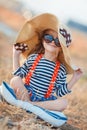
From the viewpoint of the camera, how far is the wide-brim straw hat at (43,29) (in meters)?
7.74

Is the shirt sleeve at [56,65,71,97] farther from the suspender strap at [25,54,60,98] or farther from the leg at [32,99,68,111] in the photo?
the leg at [32,99,68,111]

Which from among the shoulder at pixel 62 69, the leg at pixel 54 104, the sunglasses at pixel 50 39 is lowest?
the leg at pixel 54 104

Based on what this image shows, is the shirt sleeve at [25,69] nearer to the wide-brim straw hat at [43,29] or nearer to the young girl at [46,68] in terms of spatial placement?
the young girl at [46,68]

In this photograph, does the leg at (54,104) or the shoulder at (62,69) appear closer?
the leg at (54,104)

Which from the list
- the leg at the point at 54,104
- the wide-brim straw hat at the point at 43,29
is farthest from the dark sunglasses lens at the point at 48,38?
the leg at the point at 54,104

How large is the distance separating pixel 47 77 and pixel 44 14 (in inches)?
33.7

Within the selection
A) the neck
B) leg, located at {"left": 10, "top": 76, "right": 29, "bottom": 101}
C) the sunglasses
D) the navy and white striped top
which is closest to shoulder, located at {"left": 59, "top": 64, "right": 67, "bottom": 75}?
the navy and white striped top

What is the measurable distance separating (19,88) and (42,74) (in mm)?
361

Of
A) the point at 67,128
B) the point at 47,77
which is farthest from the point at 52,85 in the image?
the point at 67,128

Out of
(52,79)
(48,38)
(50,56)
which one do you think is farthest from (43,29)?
(52,79)

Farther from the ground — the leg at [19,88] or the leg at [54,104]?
the leg at [19,88]

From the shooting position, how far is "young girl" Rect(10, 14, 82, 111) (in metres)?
7.79

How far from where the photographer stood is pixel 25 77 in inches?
313

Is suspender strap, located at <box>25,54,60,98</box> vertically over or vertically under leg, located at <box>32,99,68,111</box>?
over
